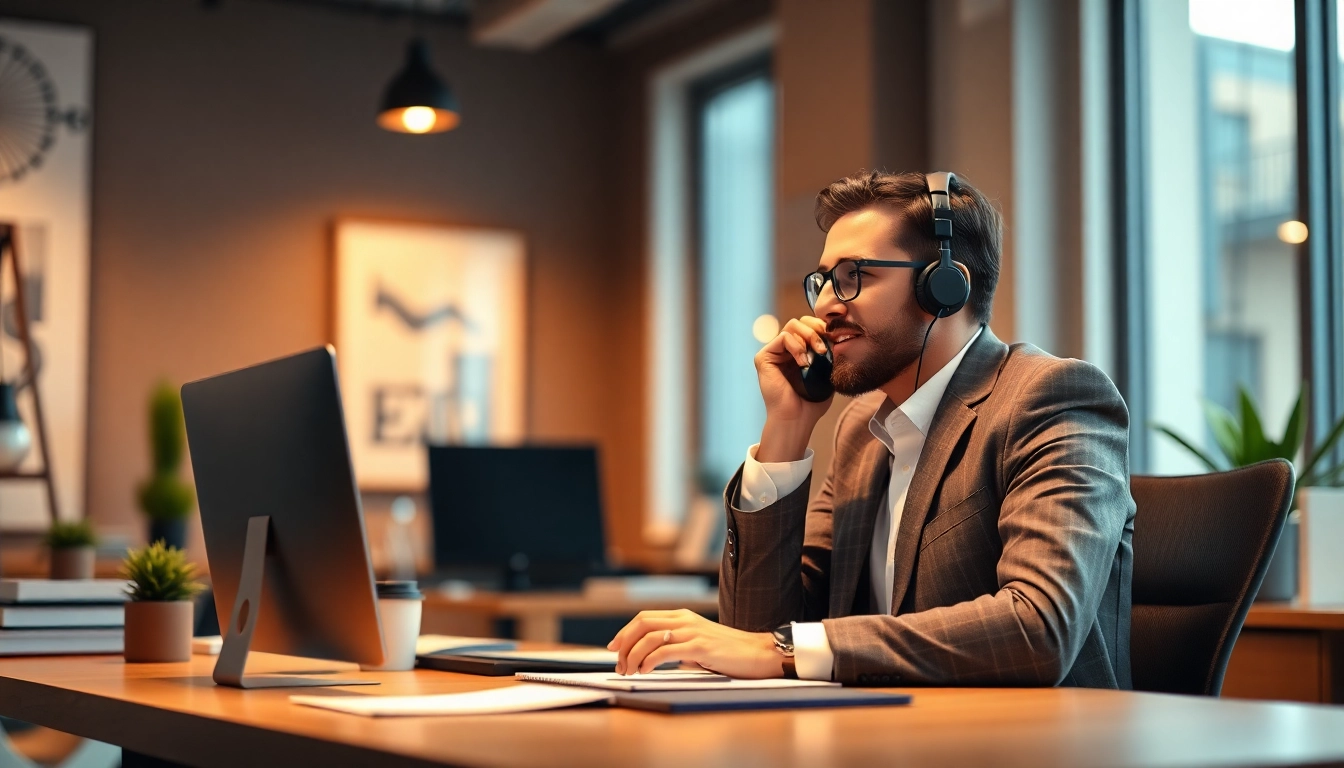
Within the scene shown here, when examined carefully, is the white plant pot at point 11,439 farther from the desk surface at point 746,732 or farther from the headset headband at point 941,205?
the headset headband at point 941,205

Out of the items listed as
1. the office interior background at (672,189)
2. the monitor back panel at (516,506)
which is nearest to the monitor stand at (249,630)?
the monitor back panel at (516,506)

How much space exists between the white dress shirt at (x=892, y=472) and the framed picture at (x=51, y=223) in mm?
4229

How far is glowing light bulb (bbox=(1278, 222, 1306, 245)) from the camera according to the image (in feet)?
12.0

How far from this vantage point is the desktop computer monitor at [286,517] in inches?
58.7

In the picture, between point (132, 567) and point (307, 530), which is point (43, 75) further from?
point (307, 530)

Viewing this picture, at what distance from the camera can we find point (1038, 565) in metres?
1.59

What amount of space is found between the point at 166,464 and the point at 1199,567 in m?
4.23

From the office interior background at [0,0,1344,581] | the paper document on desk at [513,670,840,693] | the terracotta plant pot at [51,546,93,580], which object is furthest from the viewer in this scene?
the office interior background at [0,0,1344,581]

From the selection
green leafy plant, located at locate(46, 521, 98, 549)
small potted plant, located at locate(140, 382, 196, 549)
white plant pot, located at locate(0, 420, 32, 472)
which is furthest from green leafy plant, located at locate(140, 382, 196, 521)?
green leafy plant, located at locate(46, 521, 98, 549)

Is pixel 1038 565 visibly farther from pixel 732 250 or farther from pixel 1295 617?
pixel 732 250

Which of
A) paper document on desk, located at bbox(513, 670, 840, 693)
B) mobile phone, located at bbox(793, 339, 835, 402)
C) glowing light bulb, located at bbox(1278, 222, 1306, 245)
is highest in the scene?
glowing light bulb, located at bbox(1278, 222, 1306, 245)

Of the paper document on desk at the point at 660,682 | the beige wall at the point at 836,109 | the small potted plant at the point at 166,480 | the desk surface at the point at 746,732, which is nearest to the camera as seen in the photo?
the desk surface at the point at 746,732

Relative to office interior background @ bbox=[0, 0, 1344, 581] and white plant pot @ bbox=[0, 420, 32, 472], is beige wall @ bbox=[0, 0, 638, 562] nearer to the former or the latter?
office interior background @ bbox=[0, 0, 1344, 581]

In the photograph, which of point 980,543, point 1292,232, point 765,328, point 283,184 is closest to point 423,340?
point 283,184
